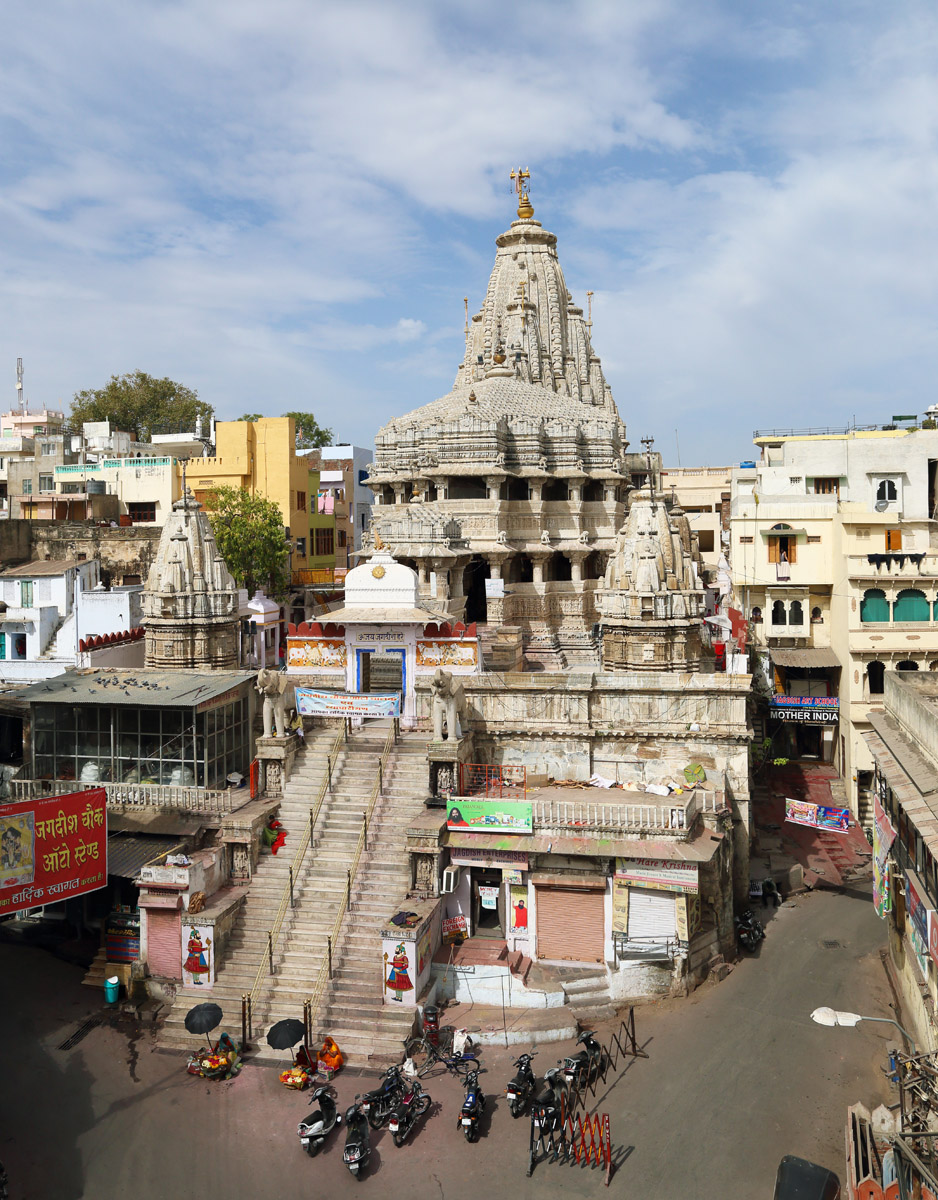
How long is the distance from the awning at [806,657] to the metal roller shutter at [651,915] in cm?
1928

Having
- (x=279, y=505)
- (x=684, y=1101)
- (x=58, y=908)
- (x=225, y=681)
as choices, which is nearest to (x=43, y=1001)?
(x=58, y=908)

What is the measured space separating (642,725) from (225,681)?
1166cm

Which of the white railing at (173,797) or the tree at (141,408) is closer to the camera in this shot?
the white railing at (173,797)

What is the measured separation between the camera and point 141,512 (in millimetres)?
49562

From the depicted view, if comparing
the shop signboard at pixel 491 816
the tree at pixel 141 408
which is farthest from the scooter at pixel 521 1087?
the tree at pixel 141 408

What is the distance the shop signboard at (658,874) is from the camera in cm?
2108

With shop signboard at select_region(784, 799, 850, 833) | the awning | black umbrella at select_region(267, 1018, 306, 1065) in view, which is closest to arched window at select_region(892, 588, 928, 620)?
the awning

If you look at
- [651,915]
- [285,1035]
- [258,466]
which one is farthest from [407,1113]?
[258,466]

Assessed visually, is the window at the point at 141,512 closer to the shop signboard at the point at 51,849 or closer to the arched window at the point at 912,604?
the shop signboard at the point at 51,849

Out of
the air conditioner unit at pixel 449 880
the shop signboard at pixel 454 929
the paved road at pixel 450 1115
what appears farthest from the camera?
the shop signboard at pixel 454 929

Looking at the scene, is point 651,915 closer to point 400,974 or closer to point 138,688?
point 400,974

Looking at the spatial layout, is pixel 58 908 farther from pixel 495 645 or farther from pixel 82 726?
pixel 495 645

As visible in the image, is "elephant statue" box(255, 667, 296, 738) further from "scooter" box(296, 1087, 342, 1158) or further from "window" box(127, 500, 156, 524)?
"window" box(127, 500, 156, 524)

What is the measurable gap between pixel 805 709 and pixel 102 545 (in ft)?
104
